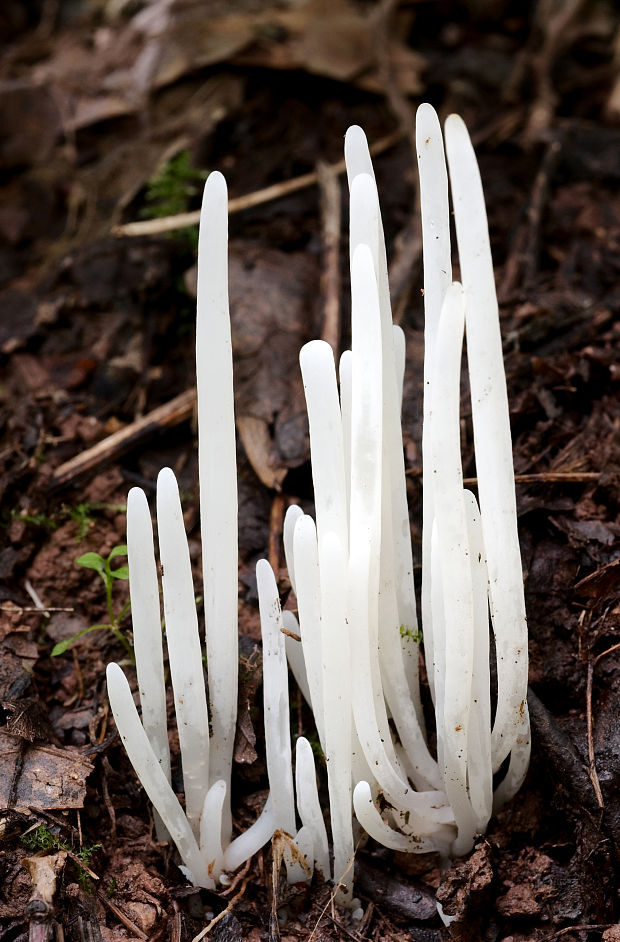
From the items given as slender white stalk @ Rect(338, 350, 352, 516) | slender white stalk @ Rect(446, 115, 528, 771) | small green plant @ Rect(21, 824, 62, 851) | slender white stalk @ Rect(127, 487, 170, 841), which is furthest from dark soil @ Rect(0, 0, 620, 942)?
slender white stalk @ Rect(338, 350, 352, 516)

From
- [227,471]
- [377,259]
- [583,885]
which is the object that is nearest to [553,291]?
[377,259]

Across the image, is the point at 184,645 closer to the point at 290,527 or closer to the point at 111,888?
the point at 290,527

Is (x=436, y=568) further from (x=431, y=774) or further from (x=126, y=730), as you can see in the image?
(x=126, y=730)

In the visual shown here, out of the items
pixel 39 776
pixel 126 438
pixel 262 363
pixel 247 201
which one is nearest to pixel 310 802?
pixel 39 776

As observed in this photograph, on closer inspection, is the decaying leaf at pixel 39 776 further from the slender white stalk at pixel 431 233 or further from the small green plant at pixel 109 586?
the slender white stalk at pixel 431 233

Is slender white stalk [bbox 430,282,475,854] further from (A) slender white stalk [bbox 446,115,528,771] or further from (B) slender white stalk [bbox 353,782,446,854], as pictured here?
(B) slender white stalk [bbox 353,782,446,854]
